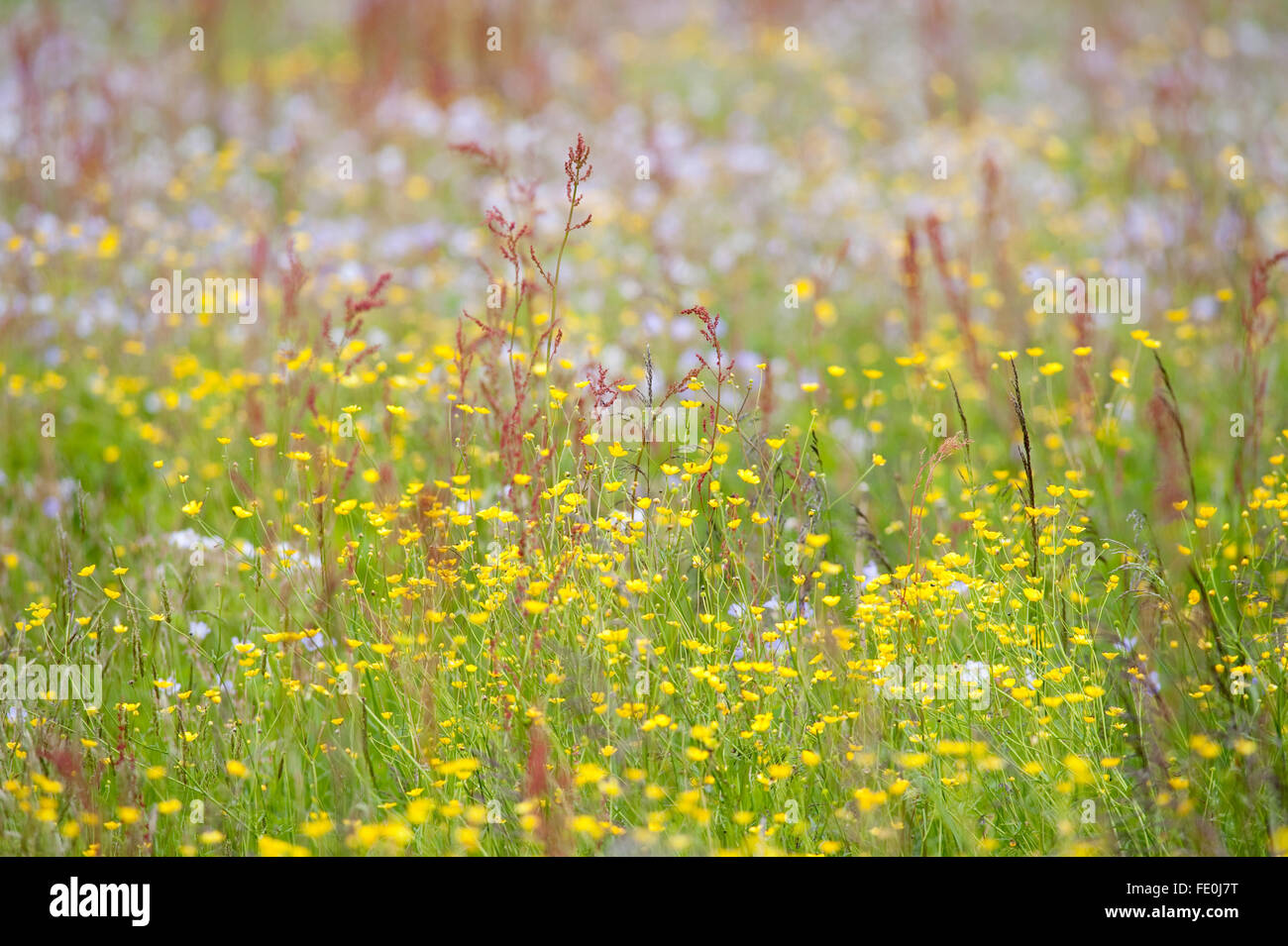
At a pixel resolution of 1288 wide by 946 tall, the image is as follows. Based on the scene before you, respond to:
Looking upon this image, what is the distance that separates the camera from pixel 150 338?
485cm

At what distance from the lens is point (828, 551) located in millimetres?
3502

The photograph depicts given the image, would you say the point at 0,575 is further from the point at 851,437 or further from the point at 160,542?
the point at 851,437

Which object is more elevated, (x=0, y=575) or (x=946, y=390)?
(x=946, y=390)

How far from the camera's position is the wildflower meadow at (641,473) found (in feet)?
7.75

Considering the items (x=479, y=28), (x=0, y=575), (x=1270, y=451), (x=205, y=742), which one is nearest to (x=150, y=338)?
(x=0, y=575)

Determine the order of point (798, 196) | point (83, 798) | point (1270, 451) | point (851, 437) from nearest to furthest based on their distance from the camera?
1. point (83, 798)
2. point (1270, 451)
3. point (851, 437)
4. point (798, 196)

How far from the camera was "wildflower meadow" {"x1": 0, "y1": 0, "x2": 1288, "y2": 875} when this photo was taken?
2361 millimetres

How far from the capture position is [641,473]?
2.85 meters
